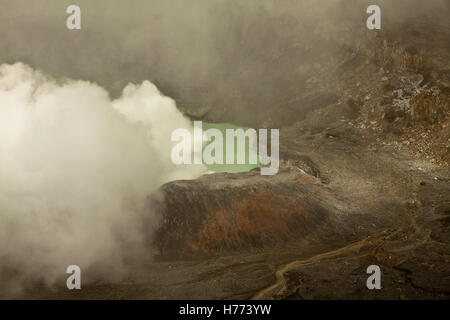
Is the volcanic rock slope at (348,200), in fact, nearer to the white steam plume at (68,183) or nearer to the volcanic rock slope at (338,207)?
the volcanic rock slope at (338,207)

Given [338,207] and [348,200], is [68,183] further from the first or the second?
[348,200]

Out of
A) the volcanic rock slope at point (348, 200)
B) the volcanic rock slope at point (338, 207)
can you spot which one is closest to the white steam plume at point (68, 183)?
the volcanic rock slope at point (338, 207)

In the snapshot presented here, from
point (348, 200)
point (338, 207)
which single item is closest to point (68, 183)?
point (338, 207)

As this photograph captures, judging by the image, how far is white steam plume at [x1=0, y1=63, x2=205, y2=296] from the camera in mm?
19109

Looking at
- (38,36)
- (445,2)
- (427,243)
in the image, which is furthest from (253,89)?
(427,243)

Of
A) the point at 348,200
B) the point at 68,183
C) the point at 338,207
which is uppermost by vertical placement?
the point at 68,183

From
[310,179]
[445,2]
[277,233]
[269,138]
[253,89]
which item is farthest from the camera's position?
[253,89]

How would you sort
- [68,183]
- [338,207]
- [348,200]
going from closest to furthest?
[68,183] < [338,207] < [348,200]

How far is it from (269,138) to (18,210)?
23466 millimetres

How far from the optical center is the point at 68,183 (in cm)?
2156

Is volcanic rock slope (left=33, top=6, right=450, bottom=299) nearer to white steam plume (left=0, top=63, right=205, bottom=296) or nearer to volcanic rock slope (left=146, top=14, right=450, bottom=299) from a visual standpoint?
volcanic rock slope (left=146, top=14, right=450, bottom=299)

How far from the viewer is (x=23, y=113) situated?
957 inches

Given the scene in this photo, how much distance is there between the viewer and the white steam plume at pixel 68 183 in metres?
19.1

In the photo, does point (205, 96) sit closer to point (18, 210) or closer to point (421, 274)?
point (18, 210)
